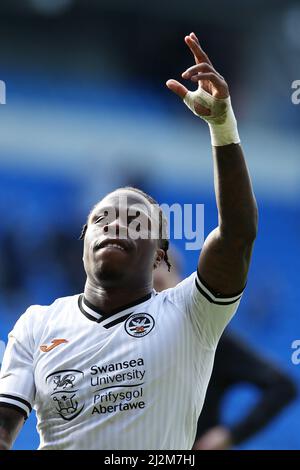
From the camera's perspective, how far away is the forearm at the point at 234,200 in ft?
8.33

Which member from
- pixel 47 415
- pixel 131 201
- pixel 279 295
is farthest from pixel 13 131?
pixel 47 415

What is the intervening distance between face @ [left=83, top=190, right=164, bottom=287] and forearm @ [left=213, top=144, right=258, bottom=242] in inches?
14.3

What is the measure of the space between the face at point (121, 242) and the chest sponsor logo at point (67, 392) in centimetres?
33

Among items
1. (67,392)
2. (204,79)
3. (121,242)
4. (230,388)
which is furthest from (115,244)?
(230,388)

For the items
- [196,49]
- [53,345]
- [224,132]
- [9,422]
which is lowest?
[9,422]

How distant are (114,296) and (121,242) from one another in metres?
0.19

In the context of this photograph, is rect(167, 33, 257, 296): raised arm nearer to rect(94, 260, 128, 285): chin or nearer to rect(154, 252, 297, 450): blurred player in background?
rect(94, 260, 128, 285): chin

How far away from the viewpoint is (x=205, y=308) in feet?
8.64

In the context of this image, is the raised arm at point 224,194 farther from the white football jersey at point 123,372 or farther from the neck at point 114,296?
the neck at point 114,296

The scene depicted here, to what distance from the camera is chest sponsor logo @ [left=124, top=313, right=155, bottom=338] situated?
2.67 meters

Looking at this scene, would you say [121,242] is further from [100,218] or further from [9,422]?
[9,422]

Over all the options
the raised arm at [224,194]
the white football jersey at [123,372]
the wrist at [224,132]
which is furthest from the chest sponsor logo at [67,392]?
the wrist at [224,132]

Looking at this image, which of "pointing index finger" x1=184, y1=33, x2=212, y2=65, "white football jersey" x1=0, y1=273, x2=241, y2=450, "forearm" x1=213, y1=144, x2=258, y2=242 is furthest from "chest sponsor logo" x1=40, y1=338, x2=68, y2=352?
"pointing index finger" x1=184, y1=33, x2=212, y2=65
